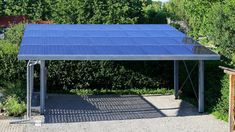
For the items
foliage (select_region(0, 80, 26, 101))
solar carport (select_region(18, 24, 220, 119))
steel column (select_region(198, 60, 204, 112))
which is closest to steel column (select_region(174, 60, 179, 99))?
solar carport (select_region(18, 24, 220, 119))

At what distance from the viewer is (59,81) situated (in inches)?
890

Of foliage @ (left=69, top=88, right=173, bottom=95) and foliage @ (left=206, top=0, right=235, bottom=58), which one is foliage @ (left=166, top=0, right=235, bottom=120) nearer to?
foliage @ (left=206, top=0, right=235, bottom=58)

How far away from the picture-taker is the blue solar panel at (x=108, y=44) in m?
16.2

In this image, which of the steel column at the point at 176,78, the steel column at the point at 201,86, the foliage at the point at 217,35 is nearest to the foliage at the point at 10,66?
the steel column at the point at 176,78

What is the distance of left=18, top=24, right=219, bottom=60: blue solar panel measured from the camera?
16.2m

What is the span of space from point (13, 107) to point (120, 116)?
377 cm

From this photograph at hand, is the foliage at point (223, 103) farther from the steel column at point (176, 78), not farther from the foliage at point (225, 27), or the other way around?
the foliage at point (225, 27)

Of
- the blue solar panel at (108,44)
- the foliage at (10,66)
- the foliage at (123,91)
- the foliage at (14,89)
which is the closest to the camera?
the blue solar panel at (108,44)

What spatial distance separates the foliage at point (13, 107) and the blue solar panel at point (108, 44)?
2036mm

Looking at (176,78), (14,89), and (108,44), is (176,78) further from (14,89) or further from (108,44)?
(14,89)

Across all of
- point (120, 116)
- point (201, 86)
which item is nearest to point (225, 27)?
point (201, 86)

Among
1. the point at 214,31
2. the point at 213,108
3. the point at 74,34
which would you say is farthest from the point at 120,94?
the point at 214,31

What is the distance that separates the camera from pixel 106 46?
17656mm

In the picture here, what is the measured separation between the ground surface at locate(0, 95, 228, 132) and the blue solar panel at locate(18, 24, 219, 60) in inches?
85.9
